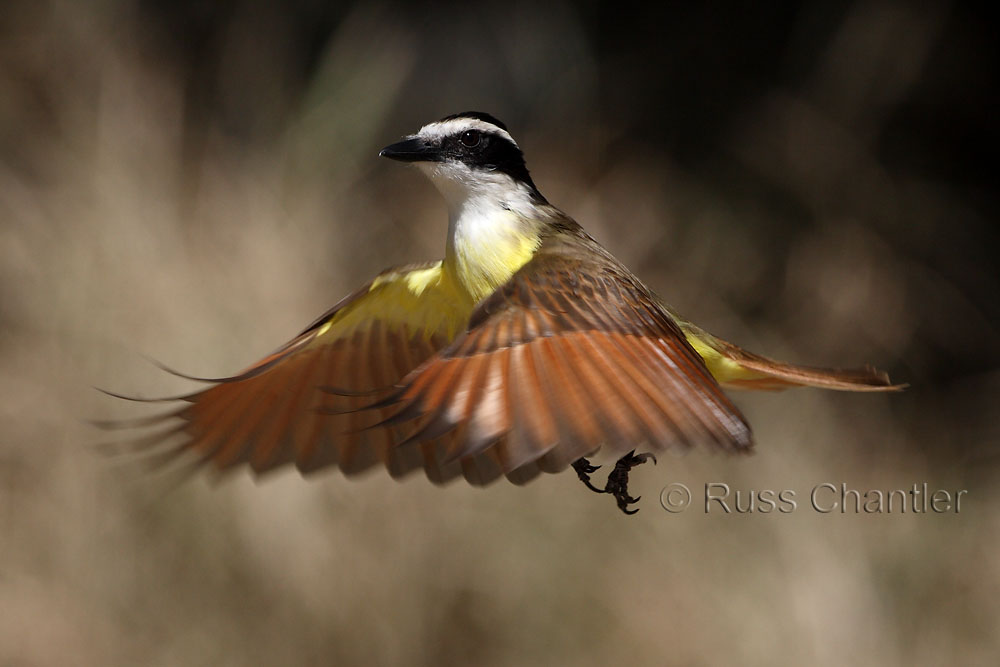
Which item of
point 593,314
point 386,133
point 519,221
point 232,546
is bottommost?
point 232,546

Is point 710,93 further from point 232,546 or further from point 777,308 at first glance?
point 232,546

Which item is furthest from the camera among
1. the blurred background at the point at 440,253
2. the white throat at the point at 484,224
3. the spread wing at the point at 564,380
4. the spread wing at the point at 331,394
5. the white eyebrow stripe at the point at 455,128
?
the blurred background at the point at 440,253

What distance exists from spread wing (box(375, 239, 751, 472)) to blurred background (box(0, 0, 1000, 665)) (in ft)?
8.30

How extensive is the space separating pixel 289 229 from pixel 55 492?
5.35ft

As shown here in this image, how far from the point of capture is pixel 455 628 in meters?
4.92

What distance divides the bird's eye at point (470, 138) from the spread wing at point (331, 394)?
1.05 feet

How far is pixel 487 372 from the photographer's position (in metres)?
2.12

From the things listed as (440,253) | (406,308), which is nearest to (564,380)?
(406,308)

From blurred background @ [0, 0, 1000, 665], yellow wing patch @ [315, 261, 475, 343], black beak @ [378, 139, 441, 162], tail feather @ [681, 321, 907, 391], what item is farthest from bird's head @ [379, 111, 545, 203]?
blurred background @ [0, 0, 1000, 665]

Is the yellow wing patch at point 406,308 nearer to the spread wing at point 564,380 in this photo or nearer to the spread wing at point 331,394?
the spread wing at point 331,394

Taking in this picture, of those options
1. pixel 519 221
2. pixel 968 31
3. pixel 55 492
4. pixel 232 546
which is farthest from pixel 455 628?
pixel 968 31

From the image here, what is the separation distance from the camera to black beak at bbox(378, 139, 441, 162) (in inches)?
101

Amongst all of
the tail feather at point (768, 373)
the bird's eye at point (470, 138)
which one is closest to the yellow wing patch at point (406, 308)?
the bird's eye at point (470, 138)

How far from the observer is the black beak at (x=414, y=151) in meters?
2.57
